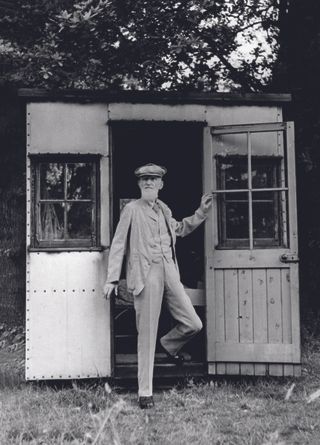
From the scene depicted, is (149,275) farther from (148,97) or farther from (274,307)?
(148,97)

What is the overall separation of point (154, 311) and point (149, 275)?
0.32m

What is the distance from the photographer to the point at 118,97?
227 inches

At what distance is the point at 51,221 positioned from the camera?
5723 millimetres

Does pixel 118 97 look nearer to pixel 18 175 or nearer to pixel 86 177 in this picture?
pixel 86 177

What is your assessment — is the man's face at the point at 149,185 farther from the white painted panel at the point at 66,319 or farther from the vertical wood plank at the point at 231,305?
the vertical wood plank at the point at 231,305

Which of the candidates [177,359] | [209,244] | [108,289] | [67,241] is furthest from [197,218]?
[177,359]

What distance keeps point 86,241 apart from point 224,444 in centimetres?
244

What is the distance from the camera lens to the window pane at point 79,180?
18.8 ft

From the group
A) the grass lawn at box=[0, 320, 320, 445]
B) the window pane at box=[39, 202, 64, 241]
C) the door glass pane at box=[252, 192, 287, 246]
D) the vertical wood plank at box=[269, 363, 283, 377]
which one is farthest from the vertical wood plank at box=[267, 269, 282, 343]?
the window pane at box=[39, 202, 64, 241]

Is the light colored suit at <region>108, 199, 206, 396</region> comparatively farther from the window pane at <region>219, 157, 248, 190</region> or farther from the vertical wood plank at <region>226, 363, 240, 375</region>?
the window pane at <region>219, 157, 248, 190</region>

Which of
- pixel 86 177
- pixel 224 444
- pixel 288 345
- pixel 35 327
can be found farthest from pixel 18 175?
pixel 224 444

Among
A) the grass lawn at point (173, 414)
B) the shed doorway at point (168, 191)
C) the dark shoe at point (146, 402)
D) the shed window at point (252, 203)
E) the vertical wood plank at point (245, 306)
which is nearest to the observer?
the grass lawn at point (173, 414)

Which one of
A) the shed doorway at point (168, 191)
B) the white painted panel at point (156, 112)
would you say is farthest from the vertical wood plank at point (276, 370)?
the white painted panel at point (156, 112)

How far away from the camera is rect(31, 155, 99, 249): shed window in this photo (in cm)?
569
